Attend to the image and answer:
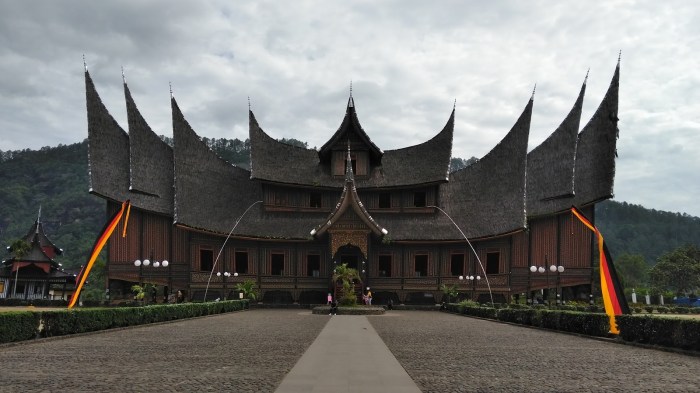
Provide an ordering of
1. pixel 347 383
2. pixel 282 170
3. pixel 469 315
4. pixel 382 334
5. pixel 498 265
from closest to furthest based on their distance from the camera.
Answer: pixel 347 383 → pixel 382 334 → pixel 469 315 → pixel 498 265 → pixel 282 170

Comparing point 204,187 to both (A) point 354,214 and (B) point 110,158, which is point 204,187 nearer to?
(B) point 110,158

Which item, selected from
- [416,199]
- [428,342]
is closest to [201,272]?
[416,199]

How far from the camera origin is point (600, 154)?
40.1 meters

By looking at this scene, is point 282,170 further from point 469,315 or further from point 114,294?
point 469,315

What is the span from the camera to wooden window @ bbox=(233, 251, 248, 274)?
1613 inches

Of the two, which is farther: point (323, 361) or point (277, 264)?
point (277, 264)

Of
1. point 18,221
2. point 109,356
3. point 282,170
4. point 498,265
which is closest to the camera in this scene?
point 109,356

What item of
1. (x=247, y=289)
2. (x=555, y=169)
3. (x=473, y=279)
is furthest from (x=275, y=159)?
(x=555, y=169)

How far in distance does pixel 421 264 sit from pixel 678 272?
4813cm

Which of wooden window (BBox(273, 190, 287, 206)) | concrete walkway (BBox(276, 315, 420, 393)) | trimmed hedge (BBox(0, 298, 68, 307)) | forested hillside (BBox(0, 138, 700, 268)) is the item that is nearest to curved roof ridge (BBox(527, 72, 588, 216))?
wooden window (BBox(273, 190, 287, 206))

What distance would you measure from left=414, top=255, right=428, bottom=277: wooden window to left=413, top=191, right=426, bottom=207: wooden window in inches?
173

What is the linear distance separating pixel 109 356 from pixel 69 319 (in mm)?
5396

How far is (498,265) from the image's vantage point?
40.6 meters

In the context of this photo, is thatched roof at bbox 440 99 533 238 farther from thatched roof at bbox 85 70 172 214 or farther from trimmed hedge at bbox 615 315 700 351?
trimmed hedge at bbox 615 315 700 351
